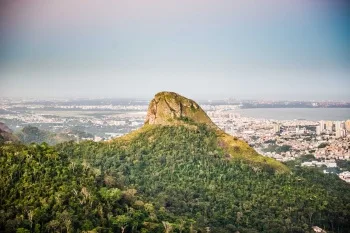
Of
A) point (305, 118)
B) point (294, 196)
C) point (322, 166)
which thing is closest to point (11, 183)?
point (294, 196)

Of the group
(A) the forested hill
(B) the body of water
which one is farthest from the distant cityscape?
(A) the forested hill

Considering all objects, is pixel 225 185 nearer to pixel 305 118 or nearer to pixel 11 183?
pixel 11 183

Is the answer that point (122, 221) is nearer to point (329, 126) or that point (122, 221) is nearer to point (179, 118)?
point (179, 118)

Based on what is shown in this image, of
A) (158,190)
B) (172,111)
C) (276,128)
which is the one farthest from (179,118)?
(276,128)

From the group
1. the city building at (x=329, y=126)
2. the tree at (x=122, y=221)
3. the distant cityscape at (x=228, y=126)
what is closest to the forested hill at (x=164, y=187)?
the tree at (x=122, y=221)

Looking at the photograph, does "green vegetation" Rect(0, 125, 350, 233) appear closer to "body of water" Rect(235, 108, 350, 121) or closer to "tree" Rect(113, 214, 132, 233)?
"tree" Rect(113, 214, 132, 233)
